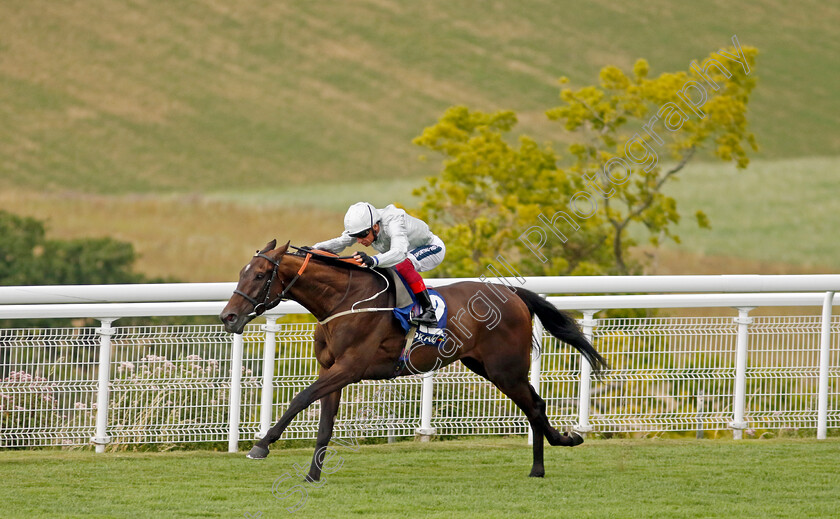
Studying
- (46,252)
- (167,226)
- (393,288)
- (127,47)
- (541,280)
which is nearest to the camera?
(393,288)

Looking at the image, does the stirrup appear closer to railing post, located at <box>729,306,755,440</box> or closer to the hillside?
A: railing post, located at <box>729,306,755,440</box>

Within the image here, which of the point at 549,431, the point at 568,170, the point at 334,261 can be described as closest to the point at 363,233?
the point at 334,261

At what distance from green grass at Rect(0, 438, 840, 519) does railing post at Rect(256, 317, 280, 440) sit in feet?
0.66

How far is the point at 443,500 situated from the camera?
15.7 feet

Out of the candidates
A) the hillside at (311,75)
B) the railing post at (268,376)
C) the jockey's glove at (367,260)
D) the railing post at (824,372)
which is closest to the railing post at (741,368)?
the railing post at (824,372)

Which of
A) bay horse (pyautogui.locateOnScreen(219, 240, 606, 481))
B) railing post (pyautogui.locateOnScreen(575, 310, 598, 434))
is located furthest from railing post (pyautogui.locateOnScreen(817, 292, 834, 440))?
bay horse (pyautogui.locateOnScreen(219, 240, 606, 481))

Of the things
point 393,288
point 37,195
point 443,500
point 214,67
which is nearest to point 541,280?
point 393,288

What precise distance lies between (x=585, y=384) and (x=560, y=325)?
2.20ft

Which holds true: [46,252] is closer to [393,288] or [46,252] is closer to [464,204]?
[464,204]

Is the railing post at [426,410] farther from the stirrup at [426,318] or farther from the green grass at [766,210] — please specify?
the green grass at [766,210]

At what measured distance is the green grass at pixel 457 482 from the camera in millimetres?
4578

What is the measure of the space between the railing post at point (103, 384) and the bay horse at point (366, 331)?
1.02 meters

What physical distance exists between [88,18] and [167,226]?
1465 cm

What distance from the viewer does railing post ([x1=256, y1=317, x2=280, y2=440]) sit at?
224 inches
